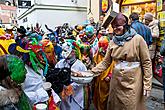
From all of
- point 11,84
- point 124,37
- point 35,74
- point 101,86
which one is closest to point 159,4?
point 101,86

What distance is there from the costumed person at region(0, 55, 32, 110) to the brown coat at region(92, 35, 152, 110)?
57.6 inches

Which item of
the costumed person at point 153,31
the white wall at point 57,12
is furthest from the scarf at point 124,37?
the white wall at point 57,12

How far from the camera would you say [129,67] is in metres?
3.43

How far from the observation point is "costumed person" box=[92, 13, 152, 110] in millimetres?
3373

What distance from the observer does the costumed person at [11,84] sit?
2.31m

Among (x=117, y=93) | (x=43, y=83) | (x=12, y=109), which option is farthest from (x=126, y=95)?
(x=12, y=109)

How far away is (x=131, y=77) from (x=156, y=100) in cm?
285

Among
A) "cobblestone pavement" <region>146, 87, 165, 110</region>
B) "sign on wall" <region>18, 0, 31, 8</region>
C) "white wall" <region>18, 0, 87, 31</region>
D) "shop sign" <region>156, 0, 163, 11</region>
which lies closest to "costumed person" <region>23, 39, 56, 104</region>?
"cobblestone pavement" <region>146, 87, 165, 110</region>

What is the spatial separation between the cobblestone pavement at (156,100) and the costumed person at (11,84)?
12.0 feet

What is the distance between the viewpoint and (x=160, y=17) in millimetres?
7332

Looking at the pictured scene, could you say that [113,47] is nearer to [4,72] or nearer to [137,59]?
[137,59]

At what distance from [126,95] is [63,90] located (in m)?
0.87

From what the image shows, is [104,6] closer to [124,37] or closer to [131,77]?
[124,37]

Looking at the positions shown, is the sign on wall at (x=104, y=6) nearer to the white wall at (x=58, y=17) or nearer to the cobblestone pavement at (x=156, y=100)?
the cobblestone pavement at (x=156, y=100)
